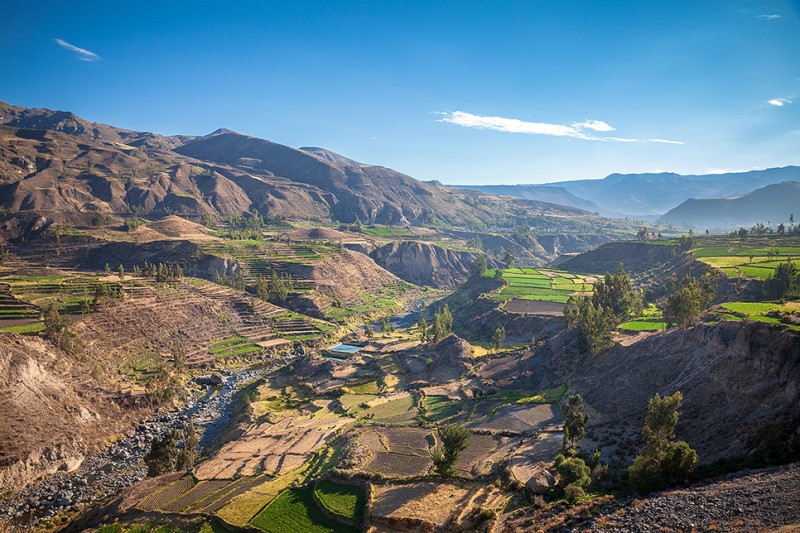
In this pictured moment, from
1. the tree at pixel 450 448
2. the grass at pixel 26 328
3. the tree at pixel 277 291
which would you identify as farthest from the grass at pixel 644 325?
the grass at pixel 26 328

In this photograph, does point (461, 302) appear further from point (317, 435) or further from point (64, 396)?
point (64, 396)

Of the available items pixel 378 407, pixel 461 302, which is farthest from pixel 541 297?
pixel 378 407

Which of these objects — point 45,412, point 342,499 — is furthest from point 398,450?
point 45,412

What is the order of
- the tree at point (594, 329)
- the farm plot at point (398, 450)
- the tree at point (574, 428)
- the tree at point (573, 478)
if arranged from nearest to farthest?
the tree at point (573, 478)
the tree at point (574, 428)
the farm plot at point (398, 450)
the tree at point (594, 329)

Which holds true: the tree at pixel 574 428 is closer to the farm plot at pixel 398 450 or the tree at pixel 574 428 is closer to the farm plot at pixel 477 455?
the farm plot at pixel 477 455

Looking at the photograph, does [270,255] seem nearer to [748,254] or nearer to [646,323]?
[646,323]

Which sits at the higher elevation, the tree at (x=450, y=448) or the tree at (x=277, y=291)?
the tree at (x=277, y=291)

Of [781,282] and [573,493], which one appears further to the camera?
[781,282]

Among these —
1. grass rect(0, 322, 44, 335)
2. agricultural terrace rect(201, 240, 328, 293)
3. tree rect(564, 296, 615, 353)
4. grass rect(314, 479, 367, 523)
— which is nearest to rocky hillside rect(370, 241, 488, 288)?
agricultural terrace rect(201, 240, 328, 293)
